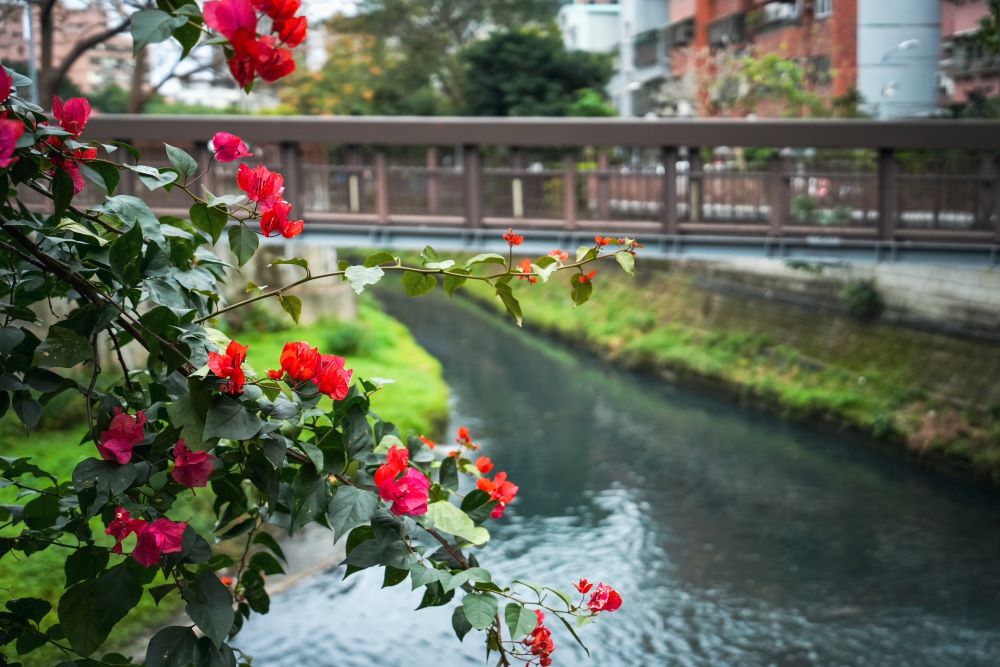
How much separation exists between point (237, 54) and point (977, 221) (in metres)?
13.6

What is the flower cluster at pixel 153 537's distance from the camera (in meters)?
2.43

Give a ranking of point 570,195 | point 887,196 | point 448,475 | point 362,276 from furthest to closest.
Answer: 1. point 570,195
2. point 887,196
3. point 448,475
4. point 362,276

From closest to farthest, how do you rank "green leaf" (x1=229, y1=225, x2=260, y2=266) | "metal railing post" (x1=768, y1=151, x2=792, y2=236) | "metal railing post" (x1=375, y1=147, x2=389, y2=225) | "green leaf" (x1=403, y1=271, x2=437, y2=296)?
1. "green leaf" (x1=229, y1=225, x2=260, y2=266)
2. "green leaf" (x1=403, y1=271, x2=437, y2=296)
3. "metal railing post" (x1=768, y1=151, x2=792, y2=236)
4. "metal railing post" (x1=375, y1=147, x2=389, y2=225)

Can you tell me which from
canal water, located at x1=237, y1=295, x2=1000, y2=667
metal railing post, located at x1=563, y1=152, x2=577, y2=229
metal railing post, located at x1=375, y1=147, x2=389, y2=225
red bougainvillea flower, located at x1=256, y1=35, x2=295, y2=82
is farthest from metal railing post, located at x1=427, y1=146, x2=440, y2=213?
red bougainvillea flower, located at x1=256, y1=35, x2=295, y2=82

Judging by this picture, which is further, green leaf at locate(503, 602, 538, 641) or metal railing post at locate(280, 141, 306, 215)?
metal railing post at locate(280, 141, 306, 215)

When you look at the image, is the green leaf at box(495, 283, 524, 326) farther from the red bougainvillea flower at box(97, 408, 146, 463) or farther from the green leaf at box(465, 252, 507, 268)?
Answer: the red bougainvillea flower at box(97, 408, 146, 463)

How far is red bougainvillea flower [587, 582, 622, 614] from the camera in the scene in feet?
8.82

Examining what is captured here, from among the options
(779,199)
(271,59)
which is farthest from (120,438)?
(779,199)

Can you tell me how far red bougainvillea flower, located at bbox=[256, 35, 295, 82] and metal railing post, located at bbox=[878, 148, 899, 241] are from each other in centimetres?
1320

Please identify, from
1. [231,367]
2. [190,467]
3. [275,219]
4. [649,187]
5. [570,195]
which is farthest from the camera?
[649,187]

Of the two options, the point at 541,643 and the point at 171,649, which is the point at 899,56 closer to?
the point at 541,643

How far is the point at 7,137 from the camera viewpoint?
2.08m

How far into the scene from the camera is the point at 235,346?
229 cm

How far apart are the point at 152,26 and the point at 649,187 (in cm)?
1357
